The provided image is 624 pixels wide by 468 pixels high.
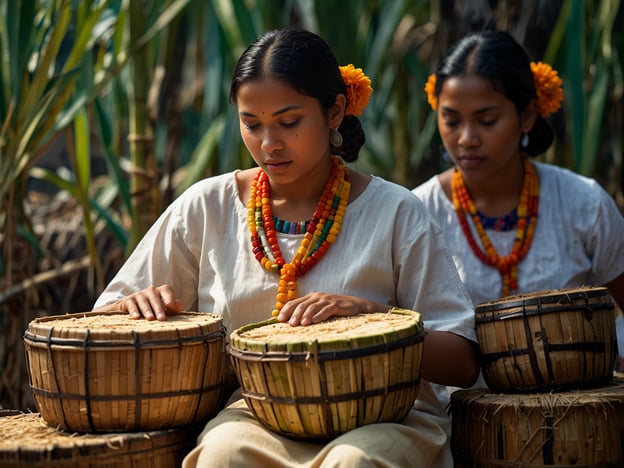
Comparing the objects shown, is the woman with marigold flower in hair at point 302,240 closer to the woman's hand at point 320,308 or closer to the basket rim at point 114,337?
the woman's hand at point 320,308

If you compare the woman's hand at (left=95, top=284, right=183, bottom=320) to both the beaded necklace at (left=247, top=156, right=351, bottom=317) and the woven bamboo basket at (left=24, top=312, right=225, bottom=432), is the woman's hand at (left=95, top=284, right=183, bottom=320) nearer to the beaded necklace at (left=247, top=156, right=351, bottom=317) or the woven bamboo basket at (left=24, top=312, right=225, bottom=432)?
the woven bamboo basket at (left=24, top=312, right=225, bottom=432)

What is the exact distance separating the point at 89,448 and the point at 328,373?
0.58 m

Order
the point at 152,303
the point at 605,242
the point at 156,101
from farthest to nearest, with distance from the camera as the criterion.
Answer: the point at 156,101, the point at 605,242, the point at 152,303

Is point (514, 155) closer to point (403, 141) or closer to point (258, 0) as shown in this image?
point (258, 0)

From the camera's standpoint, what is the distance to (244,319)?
9.16 ft

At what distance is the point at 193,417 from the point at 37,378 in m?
0.39

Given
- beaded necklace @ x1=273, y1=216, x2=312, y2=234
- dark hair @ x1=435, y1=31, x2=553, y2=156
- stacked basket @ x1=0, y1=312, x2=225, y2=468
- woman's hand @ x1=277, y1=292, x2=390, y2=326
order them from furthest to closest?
1. dark hair @ x1=435, y1=31, x2=553, y2=156
2. beaded necklace @ x1=273, y1=216, x2=312, y2=234
3. woman's hand @ x1=277, y1=292, x2=390, y2=326
4. stacked basket @ x1=0, y1=312, x2=225, y2=468

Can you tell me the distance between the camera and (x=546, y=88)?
12.4 ft

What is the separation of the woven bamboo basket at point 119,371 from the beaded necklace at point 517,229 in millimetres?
1353

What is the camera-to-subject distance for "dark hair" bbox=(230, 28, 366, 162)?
8.86 ft

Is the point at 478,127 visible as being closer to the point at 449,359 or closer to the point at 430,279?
the point at 430,279

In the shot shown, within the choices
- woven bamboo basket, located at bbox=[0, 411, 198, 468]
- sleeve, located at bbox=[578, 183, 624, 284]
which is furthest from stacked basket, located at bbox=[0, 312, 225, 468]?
sleeve, located at bbox=[578, 183, 624, 284]

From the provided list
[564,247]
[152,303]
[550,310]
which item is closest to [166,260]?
[152,303]

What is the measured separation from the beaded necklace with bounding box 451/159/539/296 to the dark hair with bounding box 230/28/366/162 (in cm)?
93
